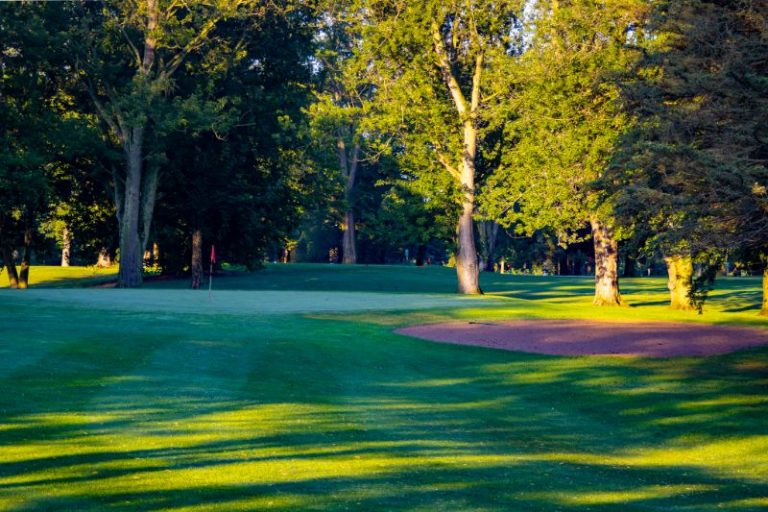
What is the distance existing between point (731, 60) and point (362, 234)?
87994mm

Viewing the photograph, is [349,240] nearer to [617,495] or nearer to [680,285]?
[680,285]

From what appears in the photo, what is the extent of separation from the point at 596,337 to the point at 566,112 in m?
17.3

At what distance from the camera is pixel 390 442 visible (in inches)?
581

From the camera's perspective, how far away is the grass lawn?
11.7 meters

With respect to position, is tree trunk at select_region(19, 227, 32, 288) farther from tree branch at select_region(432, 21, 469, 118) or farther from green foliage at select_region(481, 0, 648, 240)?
green foliage at select_region(481, 0, 648, 240)

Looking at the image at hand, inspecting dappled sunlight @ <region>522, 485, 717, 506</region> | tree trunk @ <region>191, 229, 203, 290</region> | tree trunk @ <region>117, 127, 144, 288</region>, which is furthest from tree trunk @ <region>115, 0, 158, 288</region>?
dappled sunlight @ <region>522, 485, 717, 506</region>

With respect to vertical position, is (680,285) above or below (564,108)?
below

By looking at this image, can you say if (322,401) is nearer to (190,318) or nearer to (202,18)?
(190,318)

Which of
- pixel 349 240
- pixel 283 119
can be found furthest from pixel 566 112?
pixel 349 240

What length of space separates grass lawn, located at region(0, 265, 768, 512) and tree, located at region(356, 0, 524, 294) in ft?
77.9

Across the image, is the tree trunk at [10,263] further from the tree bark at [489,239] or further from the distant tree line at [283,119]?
the tree bark at [489,239]

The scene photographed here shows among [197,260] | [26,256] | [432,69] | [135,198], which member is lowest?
[197,260]

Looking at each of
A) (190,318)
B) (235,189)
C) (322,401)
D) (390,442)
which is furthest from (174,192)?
(390,442)

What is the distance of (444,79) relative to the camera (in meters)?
55.2
